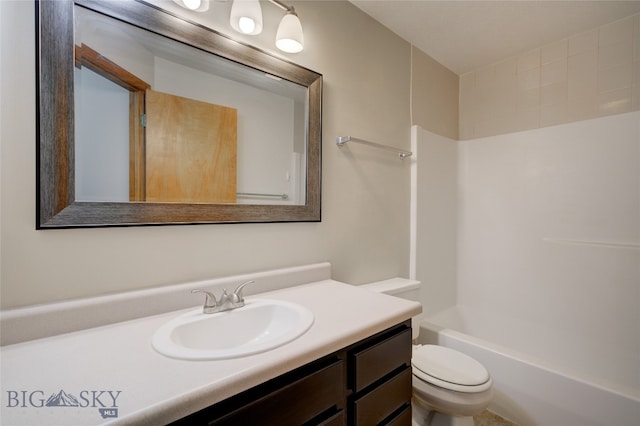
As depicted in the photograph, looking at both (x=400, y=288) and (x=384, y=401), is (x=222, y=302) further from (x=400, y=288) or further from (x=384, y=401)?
(x=400, y=288)

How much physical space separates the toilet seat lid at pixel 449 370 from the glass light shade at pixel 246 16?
1.69 m

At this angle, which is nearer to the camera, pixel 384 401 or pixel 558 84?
pixel 384 401

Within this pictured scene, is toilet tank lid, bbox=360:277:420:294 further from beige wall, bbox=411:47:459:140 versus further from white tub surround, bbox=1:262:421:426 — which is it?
beige wall, bbox=411:47:459:140

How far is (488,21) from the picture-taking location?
1.75m

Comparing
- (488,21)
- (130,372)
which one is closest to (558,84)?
(488,21)

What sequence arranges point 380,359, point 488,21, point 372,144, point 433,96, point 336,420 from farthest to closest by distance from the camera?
point 433,96 → point 488,21 → point 372,144 → point 380,359 → point 336,420

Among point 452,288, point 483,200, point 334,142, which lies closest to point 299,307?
point 334,142

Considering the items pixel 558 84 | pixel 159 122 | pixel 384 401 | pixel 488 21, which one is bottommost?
pixel 384 401

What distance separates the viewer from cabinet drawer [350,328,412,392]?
86cm

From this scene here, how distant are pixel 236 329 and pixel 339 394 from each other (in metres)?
0.40

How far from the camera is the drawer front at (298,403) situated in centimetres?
62

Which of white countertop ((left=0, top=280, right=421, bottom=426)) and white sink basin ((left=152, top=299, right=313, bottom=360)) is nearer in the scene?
white countertop ((left=0, top=280, right=421, bottom=426))

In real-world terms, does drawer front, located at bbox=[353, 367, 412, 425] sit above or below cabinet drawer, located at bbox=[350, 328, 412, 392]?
below

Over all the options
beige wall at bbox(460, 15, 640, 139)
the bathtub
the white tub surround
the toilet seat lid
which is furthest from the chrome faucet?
beige wall at bbox(460, 15, 640, 139)
